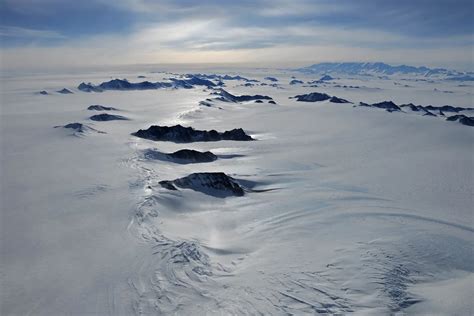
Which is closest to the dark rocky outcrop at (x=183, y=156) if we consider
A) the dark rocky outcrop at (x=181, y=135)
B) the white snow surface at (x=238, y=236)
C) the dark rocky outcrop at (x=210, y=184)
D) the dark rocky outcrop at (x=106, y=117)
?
the white snow surface at (x=238, y=236)

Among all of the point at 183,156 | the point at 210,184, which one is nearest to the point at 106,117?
the point at 183,156

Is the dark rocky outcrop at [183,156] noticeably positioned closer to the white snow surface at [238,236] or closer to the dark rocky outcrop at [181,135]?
the white snow surface at [238,236]

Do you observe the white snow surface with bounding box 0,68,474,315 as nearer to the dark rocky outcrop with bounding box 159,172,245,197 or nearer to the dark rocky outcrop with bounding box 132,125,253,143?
the dark rocky outcrop with bounding box 159,172,245,197

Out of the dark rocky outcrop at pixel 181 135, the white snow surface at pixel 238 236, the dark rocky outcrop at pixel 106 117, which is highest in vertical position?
the dark rocky outcrop at pixel 106 117

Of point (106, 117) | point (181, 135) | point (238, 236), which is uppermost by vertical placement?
point (106, 117)

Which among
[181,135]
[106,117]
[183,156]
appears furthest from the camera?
[106,117]

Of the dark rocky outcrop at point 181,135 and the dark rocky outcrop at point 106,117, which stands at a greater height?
the dark rocky outcrop at point 106,117

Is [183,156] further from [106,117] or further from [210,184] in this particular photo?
[106,117]
